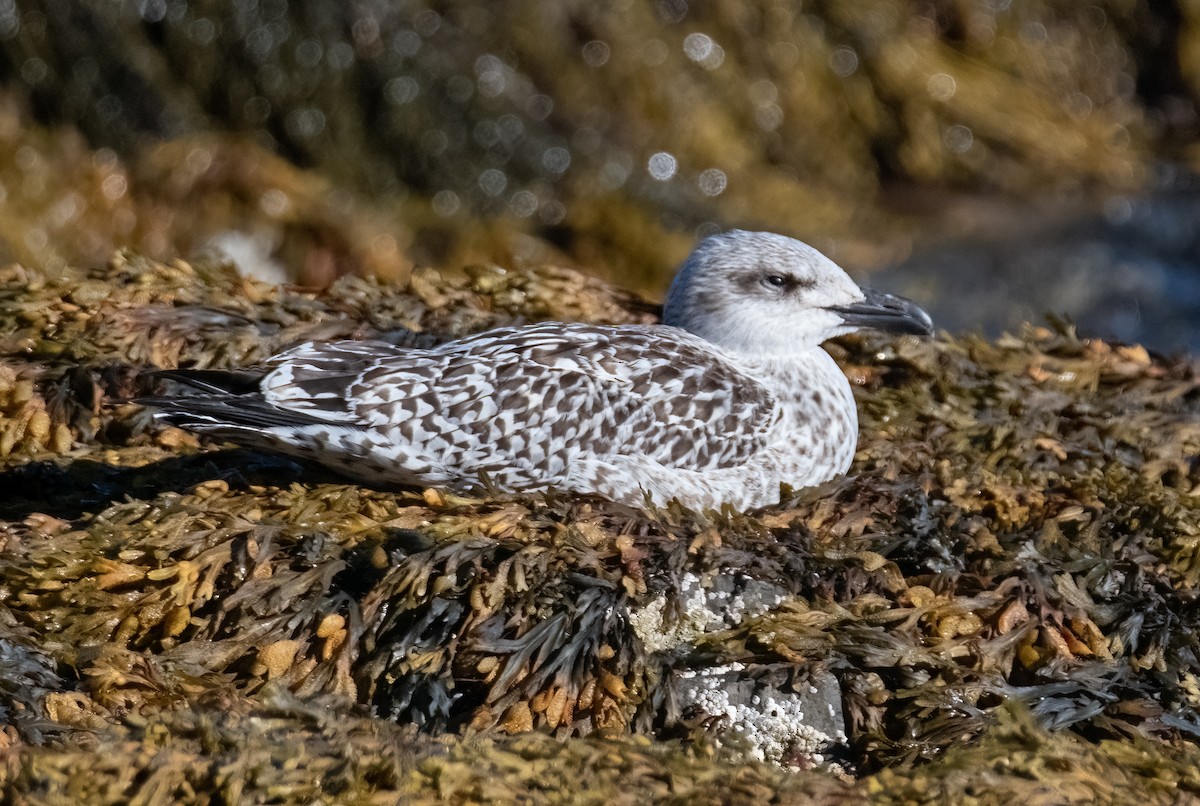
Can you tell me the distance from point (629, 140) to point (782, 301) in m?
4.21

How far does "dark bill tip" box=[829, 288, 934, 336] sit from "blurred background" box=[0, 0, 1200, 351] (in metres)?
3.31

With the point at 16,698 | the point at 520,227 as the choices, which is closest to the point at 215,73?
the point at 520,227

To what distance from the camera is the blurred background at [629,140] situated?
7.69 m

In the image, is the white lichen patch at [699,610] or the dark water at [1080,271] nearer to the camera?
the white lichen patch at [699,610]

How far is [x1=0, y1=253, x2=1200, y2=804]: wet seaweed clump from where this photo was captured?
118 inches

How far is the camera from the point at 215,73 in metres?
7.94

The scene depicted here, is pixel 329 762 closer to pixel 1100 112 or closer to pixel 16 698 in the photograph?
pixel 16 698

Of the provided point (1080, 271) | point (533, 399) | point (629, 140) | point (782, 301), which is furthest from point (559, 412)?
point (1080, 271)

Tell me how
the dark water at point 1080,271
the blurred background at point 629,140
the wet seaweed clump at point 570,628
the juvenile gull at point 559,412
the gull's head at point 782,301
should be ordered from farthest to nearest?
the dark water at point 1080,271, the blurred background at point 629,140, the gull's head at point 782,301, the juvenile gull at point 559,412, the wet seaweed clump at point 570,628

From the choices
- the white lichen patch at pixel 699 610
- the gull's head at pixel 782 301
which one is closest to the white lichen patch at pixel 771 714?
the white lichen patch at pixel 699 610

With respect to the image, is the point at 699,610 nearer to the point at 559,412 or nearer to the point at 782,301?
the point at 559,412

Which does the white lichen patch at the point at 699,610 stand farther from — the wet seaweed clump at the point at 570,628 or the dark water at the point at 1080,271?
the dark water at the point at 1080,271

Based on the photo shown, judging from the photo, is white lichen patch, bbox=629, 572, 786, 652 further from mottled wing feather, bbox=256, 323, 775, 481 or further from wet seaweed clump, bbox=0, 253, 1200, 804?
mottled wing feather, bbox=256, 323, 775, 481

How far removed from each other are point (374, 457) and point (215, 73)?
4812mm
